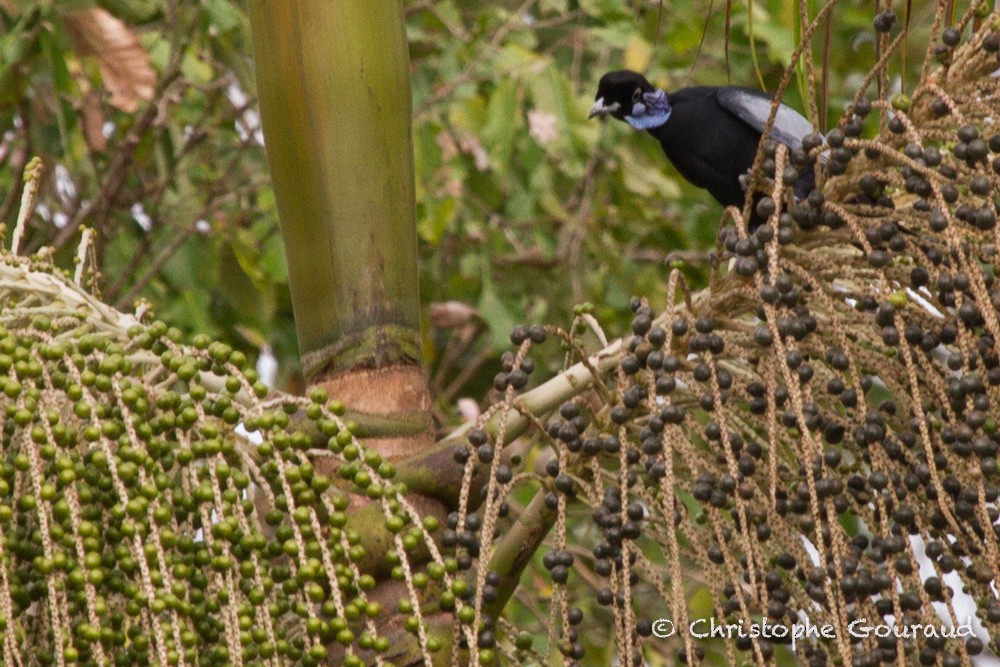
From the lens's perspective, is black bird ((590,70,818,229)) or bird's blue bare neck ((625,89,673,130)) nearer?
black bird ((590,70,818,229))

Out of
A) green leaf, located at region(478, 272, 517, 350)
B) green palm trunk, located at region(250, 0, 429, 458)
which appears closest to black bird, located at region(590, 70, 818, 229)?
green leaf, located at region(478, 272, 517, 350)

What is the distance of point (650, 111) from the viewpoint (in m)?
3.18

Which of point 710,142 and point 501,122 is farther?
point 501,122

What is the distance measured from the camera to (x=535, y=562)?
3.52m

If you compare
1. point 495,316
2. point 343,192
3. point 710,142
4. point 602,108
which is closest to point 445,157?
point 495,316

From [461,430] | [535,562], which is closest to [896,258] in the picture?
[461,430]

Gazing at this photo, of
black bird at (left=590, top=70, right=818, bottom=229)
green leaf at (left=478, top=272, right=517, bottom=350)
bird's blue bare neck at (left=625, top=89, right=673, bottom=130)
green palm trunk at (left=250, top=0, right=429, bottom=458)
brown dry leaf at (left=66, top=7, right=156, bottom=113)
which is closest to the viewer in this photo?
green palm trunk at (left=250, top=0, right=429, bottom=458)

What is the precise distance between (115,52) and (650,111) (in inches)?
46.0

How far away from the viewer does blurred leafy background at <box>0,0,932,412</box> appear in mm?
3430

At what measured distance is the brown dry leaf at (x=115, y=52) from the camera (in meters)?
3.04

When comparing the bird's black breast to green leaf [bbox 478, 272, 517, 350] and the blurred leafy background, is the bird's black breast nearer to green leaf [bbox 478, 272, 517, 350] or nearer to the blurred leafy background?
the blurred leafy background

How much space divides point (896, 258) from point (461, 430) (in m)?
0.57

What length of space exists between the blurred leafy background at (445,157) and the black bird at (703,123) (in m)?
0.16

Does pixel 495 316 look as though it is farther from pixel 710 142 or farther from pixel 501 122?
pixel 710 142
